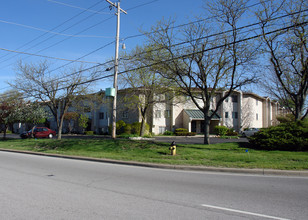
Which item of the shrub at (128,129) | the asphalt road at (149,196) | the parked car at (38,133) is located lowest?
the asphalt road at (149,196)

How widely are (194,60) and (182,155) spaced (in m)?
6.30

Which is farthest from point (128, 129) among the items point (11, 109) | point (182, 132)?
point (11, 109)

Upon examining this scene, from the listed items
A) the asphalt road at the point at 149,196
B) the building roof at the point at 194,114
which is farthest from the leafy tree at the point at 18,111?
the building roof at the point at 194,114

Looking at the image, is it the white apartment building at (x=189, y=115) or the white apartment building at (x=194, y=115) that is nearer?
the white apartment building at (x=189, y=115)

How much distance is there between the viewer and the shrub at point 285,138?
13.7 m

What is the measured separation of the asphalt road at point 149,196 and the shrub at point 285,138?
5860mm

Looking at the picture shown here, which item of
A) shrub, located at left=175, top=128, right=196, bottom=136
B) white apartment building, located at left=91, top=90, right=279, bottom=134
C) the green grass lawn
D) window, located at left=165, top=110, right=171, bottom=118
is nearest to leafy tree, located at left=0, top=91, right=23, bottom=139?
white apartment building, located at left=91, top=90, right=279, bottom=134

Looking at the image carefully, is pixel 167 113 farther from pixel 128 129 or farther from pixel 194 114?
pixel 128 129

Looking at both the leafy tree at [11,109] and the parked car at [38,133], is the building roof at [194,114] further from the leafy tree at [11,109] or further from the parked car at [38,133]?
the leafy tree at [11,109]

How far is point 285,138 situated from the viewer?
14.1 m

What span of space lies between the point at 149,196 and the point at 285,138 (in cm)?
1103

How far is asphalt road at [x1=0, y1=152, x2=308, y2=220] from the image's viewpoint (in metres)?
4.85

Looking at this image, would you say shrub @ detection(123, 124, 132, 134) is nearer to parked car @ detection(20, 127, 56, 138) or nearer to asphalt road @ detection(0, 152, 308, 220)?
parked car @ detection(20, 127, 56, 138)

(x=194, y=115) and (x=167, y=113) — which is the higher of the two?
(x=167, y=113)
